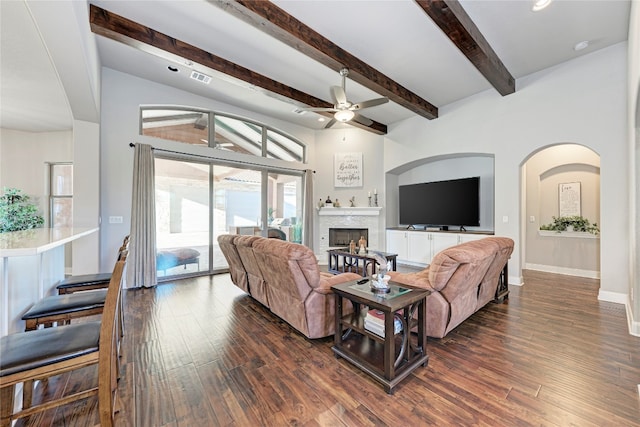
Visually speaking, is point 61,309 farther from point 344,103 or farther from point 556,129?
point 556,129

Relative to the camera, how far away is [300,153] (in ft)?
22.3

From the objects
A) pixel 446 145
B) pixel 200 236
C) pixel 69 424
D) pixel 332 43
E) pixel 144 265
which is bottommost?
pixel 69 424

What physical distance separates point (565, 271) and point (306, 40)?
6507mm

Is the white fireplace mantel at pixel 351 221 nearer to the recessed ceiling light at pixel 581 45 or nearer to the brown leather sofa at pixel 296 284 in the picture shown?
the brown leather sofa at pixel 296 284

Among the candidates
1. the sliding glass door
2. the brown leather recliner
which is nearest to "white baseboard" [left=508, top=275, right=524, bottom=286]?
the brown leather recliner

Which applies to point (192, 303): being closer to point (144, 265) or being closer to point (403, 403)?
point (144, 265)

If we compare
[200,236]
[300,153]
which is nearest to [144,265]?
[200,236]

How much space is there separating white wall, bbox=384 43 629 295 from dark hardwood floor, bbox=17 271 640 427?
1442 millimetres

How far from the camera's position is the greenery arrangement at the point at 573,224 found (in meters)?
4.96

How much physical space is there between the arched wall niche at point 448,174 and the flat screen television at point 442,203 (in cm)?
28

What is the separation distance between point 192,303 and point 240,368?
6.17 ft

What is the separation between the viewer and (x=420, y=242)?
5.95 m

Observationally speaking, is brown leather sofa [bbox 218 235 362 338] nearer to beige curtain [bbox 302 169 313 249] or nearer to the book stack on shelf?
the book stack on shelf

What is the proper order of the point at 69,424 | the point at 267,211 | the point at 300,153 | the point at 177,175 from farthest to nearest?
the point at 300,153 → the point at 267,211 → the point at 177,175 → the point at 69,424
